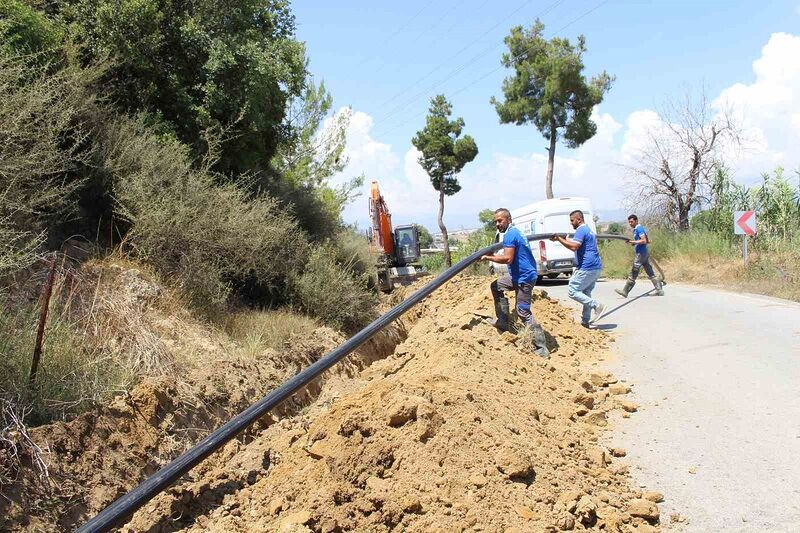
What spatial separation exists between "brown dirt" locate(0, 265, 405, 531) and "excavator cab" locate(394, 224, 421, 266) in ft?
42.0

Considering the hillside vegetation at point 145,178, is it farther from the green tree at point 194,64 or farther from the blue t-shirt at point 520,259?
the blue t-shirt at point 520,259

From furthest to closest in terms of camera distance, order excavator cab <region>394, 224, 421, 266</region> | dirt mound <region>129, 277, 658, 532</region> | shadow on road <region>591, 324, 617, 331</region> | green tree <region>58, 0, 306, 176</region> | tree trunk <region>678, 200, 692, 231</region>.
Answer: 1. tree trunk <region>678, 200, 692, 231</region>
2. excavator cab <region>394, 224, 421, 266</region>
3. green tree <region>58, 0, 306, 176</region>
4. shadow on road <region>591, 324, 617, 331</region>
5. dirt mound <region>129, 277, 658, 532</region>

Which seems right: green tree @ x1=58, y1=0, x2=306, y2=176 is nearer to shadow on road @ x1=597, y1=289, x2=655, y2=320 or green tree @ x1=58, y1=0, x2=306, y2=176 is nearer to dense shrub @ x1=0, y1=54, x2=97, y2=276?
dense shrub @ x1=0, y1=54, x2=97, y2=276

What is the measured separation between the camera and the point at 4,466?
5105 millimetres

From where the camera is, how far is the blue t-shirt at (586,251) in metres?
10.4

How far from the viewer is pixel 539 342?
8.25 m

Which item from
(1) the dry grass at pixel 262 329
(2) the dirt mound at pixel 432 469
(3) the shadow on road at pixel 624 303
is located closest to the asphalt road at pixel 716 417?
(2) the dirt mound at pixel 432 469

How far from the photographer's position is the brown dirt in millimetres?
5250

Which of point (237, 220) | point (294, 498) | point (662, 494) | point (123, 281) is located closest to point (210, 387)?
point (123, 281)

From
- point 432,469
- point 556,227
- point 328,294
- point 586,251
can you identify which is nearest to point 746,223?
point 556,227

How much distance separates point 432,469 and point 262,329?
640 cm

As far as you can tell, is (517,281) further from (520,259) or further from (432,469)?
(432,469)

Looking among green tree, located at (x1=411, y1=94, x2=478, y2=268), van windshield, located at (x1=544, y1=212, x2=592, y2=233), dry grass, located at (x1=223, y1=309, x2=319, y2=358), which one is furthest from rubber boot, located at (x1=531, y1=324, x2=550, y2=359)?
green tree, located at (x1=411, y1=94, x2=478, y2=268)

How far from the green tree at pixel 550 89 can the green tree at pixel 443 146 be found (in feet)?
18.2
